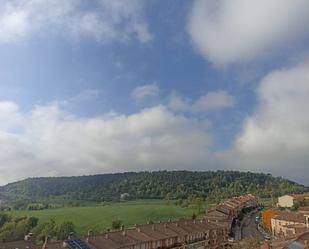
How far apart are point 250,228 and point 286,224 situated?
21060 mm

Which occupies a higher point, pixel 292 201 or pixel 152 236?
pixel 292 201

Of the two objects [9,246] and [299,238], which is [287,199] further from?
[9,246]

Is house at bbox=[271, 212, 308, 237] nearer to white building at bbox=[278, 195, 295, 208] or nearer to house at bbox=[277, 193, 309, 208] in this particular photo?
house at bbox=[277, 193, 309, 208]

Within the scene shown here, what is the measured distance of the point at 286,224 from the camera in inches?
3487

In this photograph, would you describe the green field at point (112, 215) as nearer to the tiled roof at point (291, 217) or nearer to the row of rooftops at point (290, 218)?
the row of rooftops at point (290, 218)

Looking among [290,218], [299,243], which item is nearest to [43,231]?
[290,218]

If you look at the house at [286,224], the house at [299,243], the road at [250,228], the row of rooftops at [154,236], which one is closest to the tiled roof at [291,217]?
the house at [286,224]

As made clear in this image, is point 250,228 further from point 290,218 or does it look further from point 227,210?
point 290,218

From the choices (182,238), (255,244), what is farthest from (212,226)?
(255,244)

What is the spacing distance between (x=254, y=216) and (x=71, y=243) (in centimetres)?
9795

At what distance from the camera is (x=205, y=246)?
75.4m

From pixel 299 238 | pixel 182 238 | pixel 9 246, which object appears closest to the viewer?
pixel 299 238

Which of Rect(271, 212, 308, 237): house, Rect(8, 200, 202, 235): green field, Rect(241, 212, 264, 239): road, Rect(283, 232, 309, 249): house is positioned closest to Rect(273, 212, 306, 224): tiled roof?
Rect(271, 212, 308, 237): house

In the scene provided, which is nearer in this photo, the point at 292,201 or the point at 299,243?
the point at 299,243
